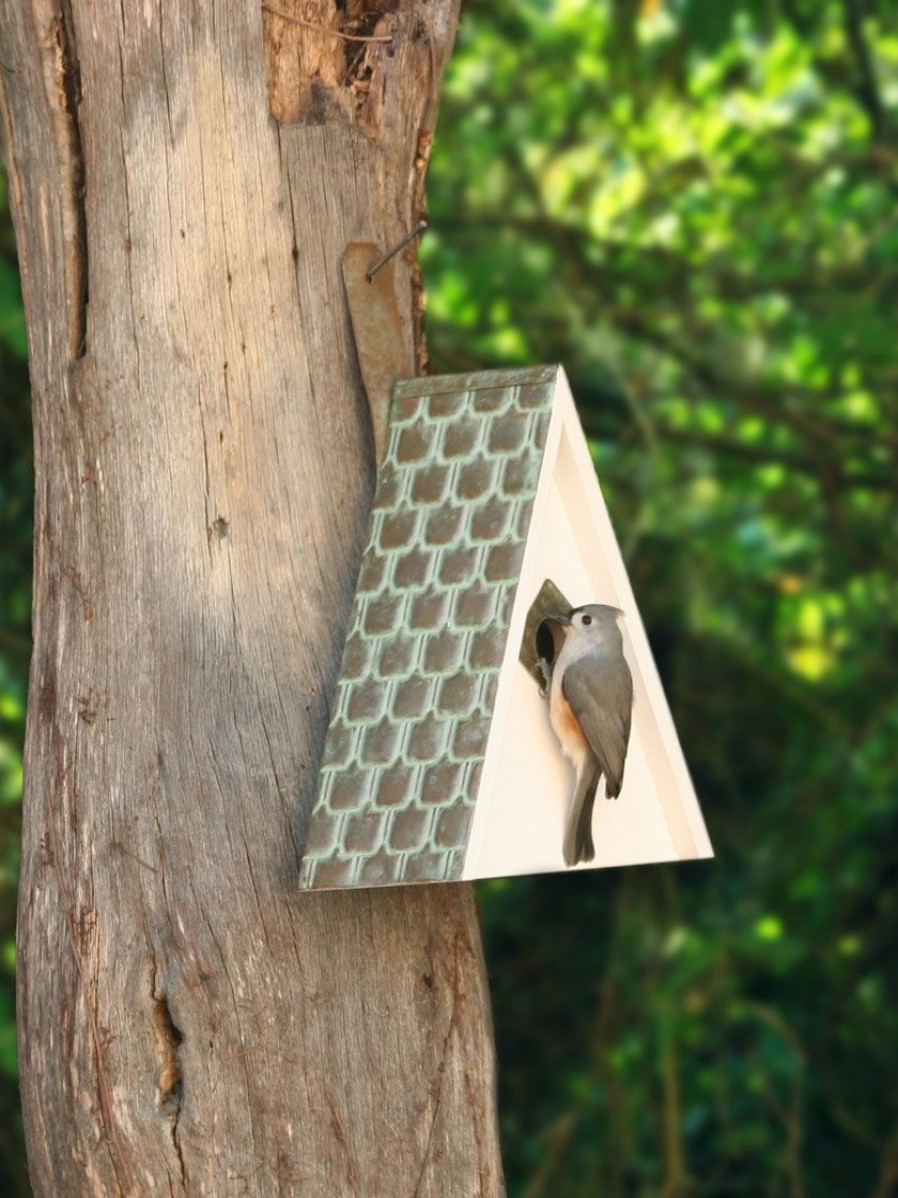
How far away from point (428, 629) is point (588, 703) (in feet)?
0.69

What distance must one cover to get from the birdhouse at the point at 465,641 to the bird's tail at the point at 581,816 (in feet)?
0.03

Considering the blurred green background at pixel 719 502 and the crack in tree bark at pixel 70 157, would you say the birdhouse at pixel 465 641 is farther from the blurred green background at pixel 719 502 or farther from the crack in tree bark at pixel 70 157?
the blurred green background at pixel 719 502

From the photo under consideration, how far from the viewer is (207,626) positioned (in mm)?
2119

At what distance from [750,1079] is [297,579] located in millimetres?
3939

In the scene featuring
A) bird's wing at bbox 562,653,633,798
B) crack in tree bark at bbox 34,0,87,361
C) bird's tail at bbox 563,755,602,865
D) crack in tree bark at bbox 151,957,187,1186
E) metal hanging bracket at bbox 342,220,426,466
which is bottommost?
crack in tree bark at bbox 151,957,187,1186

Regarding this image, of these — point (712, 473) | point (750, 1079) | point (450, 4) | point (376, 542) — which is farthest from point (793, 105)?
point (376, 542)

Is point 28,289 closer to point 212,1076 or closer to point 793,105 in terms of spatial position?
point 212,1076

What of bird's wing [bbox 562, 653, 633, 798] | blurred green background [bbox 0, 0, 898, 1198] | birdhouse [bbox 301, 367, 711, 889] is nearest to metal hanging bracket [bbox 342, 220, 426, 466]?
birdhouse [bbox 301, 367, 711, 889]

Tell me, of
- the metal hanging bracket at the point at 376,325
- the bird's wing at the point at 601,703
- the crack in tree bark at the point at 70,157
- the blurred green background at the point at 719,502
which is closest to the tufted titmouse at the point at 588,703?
the bird's wing at the point at 601,703

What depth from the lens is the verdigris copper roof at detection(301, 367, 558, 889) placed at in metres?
1.98

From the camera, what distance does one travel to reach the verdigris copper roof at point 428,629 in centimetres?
198

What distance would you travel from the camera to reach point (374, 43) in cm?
227

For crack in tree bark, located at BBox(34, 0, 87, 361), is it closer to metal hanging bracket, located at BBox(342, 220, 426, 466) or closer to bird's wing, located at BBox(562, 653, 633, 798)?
metal hanging bracket, located at BBox(342, 220, 426, 466)

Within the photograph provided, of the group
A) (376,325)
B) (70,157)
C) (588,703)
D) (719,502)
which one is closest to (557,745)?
(588,703)
